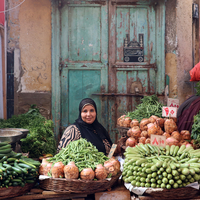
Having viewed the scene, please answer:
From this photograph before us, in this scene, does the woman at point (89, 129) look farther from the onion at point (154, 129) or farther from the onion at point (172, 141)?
the onion at point (172, 141)

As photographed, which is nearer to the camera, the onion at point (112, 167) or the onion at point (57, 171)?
the onion at point (57, 171)

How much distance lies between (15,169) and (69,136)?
1.35 meters

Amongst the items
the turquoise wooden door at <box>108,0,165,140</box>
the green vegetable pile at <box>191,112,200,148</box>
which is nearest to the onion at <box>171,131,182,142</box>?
the green vegetable pile at <box>191,112,200,148</box>

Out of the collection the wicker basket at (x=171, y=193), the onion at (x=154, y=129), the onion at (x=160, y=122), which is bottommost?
the wicker basket at (x=171, y=193)

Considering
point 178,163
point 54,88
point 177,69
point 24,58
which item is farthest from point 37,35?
point 178,163

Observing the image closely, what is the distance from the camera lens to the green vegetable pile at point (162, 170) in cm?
226

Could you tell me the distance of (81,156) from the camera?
2619 mm

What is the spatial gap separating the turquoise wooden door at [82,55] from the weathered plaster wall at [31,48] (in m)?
0.37

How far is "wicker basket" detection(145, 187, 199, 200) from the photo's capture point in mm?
2260

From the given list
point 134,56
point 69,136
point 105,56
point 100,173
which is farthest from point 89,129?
point 134,56

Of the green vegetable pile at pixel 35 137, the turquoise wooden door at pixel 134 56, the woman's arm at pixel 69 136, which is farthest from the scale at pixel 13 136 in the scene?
the turquoise wooden door at pixel 134 56

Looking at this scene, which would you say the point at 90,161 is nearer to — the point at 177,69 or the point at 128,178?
the point at 128,178

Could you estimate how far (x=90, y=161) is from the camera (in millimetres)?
2537

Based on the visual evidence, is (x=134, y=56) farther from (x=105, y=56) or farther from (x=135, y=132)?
(x=135, y=132)
